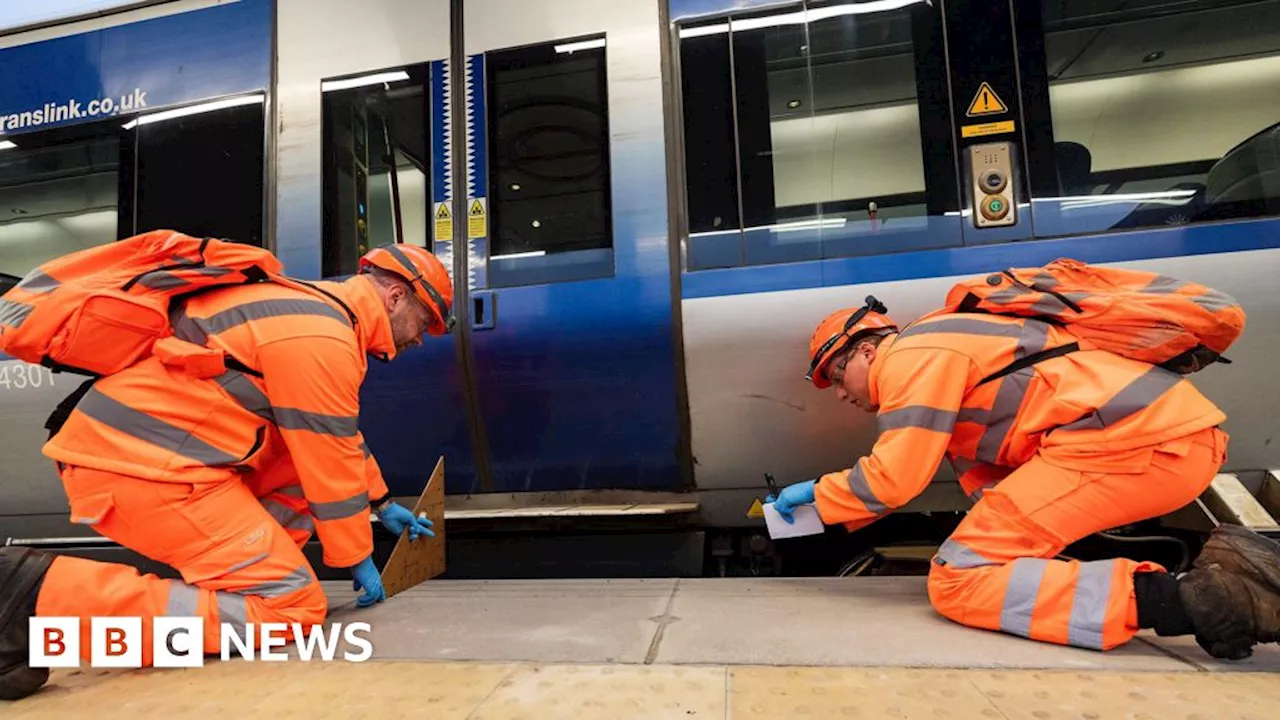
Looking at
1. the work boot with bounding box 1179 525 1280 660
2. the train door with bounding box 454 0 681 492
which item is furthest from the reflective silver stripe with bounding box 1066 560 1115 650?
the train door with bounding box 454 0 681 492

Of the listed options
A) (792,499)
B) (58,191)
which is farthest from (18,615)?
(58,191)

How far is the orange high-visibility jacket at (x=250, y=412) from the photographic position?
6.59ft

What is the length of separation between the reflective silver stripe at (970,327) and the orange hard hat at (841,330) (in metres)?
0.18

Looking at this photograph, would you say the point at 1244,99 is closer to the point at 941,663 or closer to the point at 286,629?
the point at 941,663

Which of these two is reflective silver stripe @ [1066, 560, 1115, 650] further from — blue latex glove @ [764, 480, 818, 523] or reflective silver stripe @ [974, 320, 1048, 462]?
blue latex glove @ [764, 480, 818, 523]

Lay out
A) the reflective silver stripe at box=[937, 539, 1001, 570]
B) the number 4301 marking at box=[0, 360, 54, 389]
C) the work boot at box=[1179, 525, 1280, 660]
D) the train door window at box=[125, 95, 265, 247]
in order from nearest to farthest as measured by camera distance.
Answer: the work boot at box=[1179, 525, 1280, 660]
the reflective silver stripe at box=[937, 539, 1001, 570]
the train door window at box=[125, 95, 265, 247]
the number 4301 marking at box=[0, 360, 54, 389]

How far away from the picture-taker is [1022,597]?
1.87 metres

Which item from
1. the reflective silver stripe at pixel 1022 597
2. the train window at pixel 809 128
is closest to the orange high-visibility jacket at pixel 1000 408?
the reflective silver stripe at pixel 1022 597

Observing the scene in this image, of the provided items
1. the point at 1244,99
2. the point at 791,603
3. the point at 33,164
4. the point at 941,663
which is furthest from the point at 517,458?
the point at 1244,99

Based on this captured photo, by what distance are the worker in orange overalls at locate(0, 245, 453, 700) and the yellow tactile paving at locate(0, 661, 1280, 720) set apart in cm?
25

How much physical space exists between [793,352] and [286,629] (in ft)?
6.43

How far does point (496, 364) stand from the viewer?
2.91 metres

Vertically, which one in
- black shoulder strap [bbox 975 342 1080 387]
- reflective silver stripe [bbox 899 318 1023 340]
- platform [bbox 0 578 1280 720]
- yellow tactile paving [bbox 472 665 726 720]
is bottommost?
platform [bbox 0 578 1280 720]

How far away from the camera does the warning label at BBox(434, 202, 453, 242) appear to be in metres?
2.96
